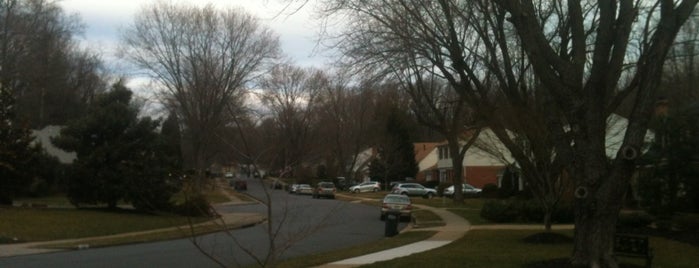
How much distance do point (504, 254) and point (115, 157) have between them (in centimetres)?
2603

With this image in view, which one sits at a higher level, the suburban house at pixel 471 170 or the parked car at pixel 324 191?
the suburban house at pixel 471 170

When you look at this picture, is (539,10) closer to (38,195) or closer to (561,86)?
(561,86)

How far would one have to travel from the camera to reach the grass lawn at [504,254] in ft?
47.8

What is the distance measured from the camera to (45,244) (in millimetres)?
23562

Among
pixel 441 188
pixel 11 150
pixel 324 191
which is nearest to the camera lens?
pixel 11 150

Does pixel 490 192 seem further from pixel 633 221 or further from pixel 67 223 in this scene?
pixel 67 223

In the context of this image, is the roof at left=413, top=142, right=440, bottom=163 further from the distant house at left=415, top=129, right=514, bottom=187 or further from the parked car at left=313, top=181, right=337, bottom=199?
the parked car at left=313, top=181, right=337, bottom=199

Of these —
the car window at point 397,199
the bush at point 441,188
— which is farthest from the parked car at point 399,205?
the bush at point 441,188

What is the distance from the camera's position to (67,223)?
2983cm

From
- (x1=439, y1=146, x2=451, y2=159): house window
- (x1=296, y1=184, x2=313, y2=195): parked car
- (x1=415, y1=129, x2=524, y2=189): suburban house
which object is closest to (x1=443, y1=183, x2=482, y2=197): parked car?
(x1=415, y1=129, x2=524, y2=189): suburban house

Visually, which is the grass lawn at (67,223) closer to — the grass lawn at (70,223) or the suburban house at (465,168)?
the grass lawn at (70,223)

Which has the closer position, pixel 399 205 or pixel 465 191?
pixel 399 205

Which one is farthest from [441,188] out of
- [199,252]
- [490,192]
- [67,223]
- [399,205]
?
[199,252]

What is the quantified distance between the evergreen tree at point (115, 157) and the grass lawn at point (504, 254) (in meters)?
19.7
